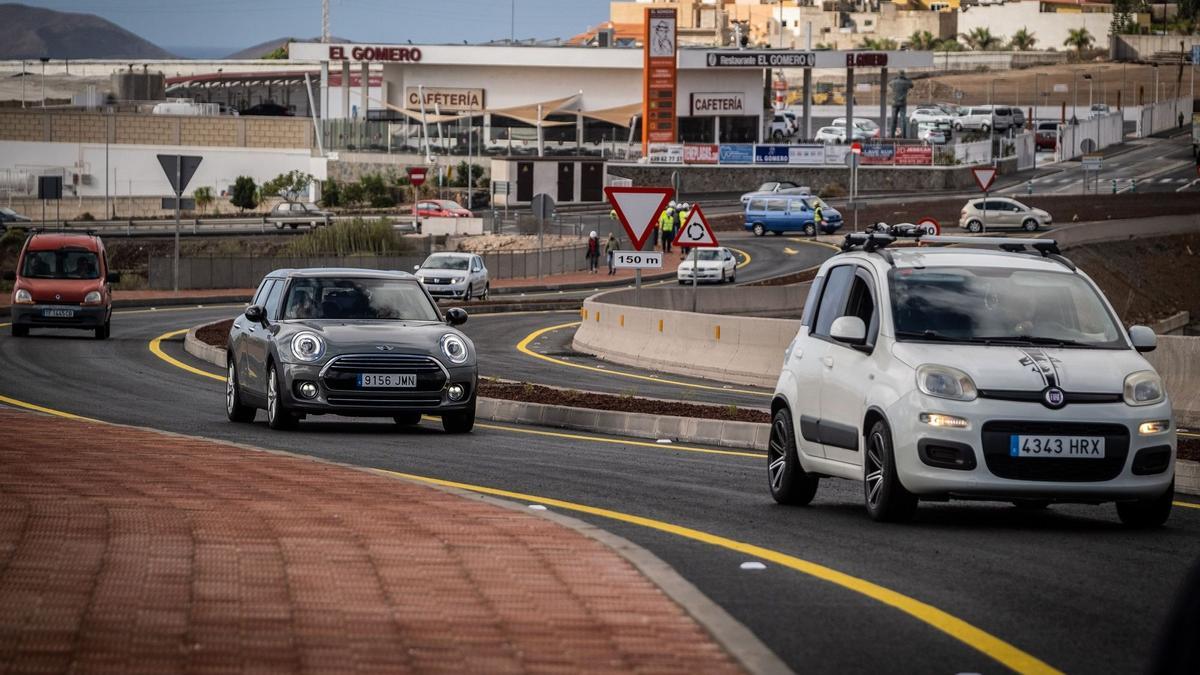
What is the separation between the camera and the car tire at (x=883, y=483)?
443 inches

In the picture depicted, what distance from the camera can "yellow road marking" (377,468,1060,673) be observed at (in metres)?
7.27

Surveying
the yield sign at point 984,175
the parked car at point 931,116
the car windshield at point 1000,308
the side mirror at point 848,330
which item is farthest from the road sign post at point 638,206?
the parked car at point 931,116

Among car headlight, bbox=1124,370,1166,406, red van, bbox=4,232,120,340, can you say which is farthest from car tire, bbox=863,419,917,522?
red van, bbox=4,232,120,340

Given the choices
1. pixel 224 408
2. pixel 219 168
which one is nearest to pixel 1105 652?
pixel 224 408

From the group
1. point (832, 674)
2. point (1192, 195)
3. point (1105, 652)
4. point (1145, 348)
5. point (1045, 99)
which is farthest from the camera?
point (1045, 99)

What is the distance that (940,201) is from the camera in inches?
3489

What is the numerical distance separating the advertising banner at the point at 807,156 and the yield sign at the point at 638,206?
7326 centimetres

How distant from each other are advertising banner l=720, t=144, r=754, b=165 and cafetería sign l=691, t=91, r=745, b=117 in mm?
11773

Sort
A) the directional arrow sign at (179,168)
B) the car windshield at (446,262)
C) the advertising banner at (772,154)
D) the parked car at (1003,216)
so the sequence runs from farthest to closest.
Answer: the advertising banner at (772,154) → the parked car at (1003,216) → the car windshield at (446,262) → the directional arrow sign at (179,168)

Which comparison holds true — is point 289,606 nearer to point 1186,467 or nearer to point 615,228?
point 1186,467

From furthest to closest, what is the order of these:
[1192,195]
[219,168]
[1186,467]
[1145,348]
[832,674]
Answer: [219,168] < [1192,195] < [1186,467] < [1145,348] < [832,674]

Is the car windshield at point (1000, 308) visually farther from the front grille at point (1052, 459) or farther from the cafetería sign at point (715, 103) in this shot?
the cafetería sign at point (715, 103)

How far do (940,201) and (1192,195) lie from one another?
11.8 m

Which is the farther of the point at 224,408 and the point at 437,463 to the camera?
the point at 224,408
